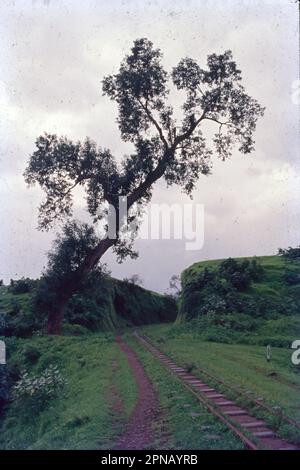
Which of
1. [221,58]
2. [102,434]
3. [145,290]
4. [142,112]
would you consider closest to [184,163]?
[142,112]

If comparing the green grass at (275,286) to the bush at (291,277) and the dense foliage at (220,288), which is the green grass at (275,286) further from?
the dense foliage at (220,288)

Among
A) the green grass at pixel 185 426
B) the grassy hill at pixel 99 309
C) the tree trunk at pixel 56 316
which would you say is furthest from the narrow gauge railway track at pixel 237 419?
the grassy hill at pixel 99 309

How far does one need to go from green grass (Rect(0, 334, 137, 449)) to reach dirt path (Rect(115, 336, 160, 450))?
0.78ft

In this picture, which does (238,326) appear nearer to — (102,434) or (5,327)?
(5,327)

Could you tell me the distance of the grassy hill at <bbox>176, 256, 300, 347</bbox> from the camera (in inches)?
1305

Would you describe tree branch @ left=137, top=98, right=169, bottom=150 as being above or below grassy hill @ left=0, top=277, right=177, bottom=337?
above

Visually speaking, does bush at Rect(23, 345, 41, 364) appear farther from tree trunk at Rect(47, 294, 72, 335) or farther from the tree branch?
the tree branch

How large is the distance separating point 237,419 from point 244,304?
26.9 meters

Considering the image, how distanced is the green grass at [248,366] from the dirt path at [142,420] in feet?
9.10

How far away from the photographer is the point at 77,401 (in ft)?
56.6

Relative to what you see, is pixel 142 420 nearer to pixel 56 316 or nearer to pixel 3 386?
pixel 3 386

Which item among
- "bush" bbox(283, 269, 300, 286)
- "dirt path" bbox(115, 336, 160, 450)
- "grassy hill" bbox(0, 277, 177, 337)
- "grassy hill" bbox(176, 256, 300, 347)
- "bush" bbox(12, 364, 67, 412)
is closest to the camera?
"dirt path" bbox(115, 336, 160, 450)

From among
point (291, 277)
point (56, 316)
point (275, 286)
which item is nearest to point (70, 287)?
point (56, 316)

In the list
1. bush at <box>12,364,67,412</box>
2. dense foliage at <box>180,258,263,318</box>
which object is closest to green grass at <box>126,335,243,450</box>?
bush at <box>12,364,67,412</box>
